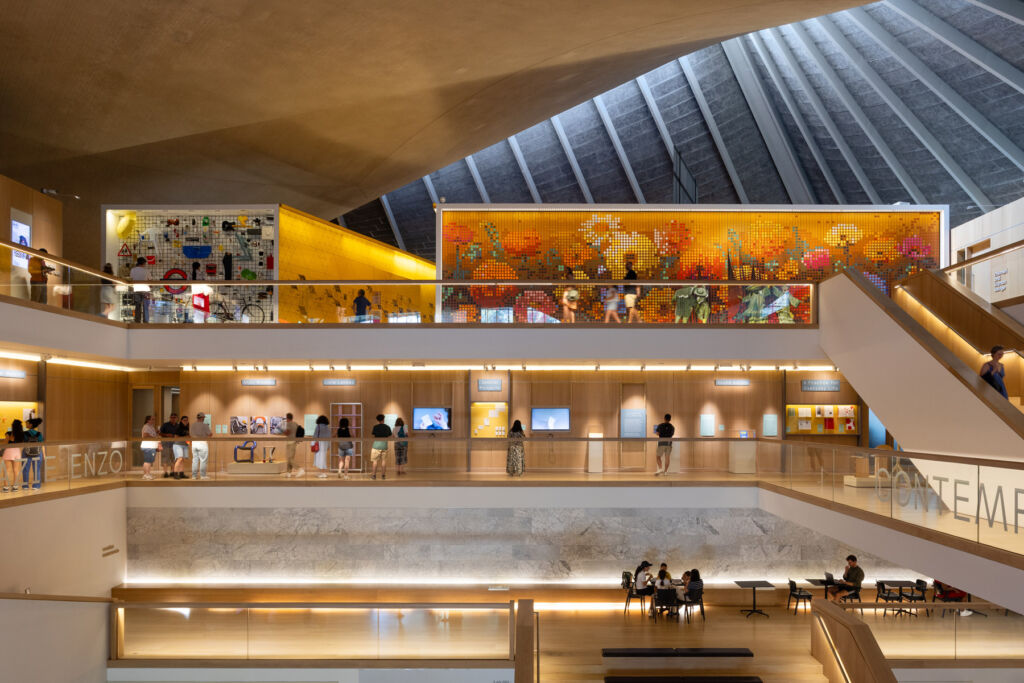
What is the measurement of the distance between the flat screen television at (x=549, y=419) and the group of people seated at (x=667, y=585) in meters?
4.10

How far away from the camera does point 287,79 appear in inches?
736

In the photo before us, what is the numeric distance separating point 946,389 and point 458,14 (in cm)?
1097

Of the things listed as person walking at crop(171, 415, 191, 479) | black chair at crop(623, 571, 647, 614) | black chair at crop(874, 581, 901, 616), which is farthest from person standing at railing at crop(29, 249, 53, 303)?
black chair at crop(874, 581, 901, 616)

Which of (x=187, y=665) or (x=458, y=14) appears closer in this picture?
(x=187, y=665)

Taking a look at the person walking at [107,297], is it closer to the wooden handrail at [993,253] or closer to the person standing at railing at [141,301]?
the person standing at railing at [141,301]

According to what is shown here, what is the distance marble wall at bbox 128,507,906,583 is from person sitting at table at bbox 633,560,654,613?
1.02 m

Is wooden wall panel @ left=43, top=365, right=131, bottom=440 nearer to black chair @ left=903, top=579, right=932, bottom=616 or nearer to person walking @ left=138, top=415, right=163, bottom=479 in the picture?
person walking @ left=138, top=415, right=163, bottom=479

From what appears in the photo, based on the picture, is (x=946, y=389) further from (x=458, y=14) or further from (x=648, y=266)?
(x=458, y=14)

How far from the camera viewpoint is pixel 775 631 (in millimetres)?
14156

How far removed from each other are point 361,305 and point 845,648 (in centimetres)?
1026

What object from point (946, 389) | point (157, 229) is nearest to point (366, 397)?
point (157, 229)

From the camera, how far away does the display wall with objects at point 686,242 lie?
1912 cm

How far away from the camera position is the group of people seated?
47.6 feet

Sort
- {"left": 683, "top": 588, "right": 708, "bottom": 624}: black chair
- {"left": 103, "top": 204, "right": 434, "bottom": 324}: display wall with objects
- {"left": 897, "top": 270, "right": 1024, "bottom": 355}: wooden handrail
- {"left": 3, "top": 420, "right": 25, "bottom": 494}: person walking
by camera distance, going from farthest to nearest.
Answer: {"left": 103, "top": 204, "right": 434, "bottom": 324}: display wall with objects
{"left": 683, "top": 588, "right": 708, "bottom": 624}: black chair
{"left": 3, "top": 420, "right": 25, "bottom": 494}: person walking
{"left": 897, "top": 270, "right": 1024, "bottom": 355}: wooden handrail
